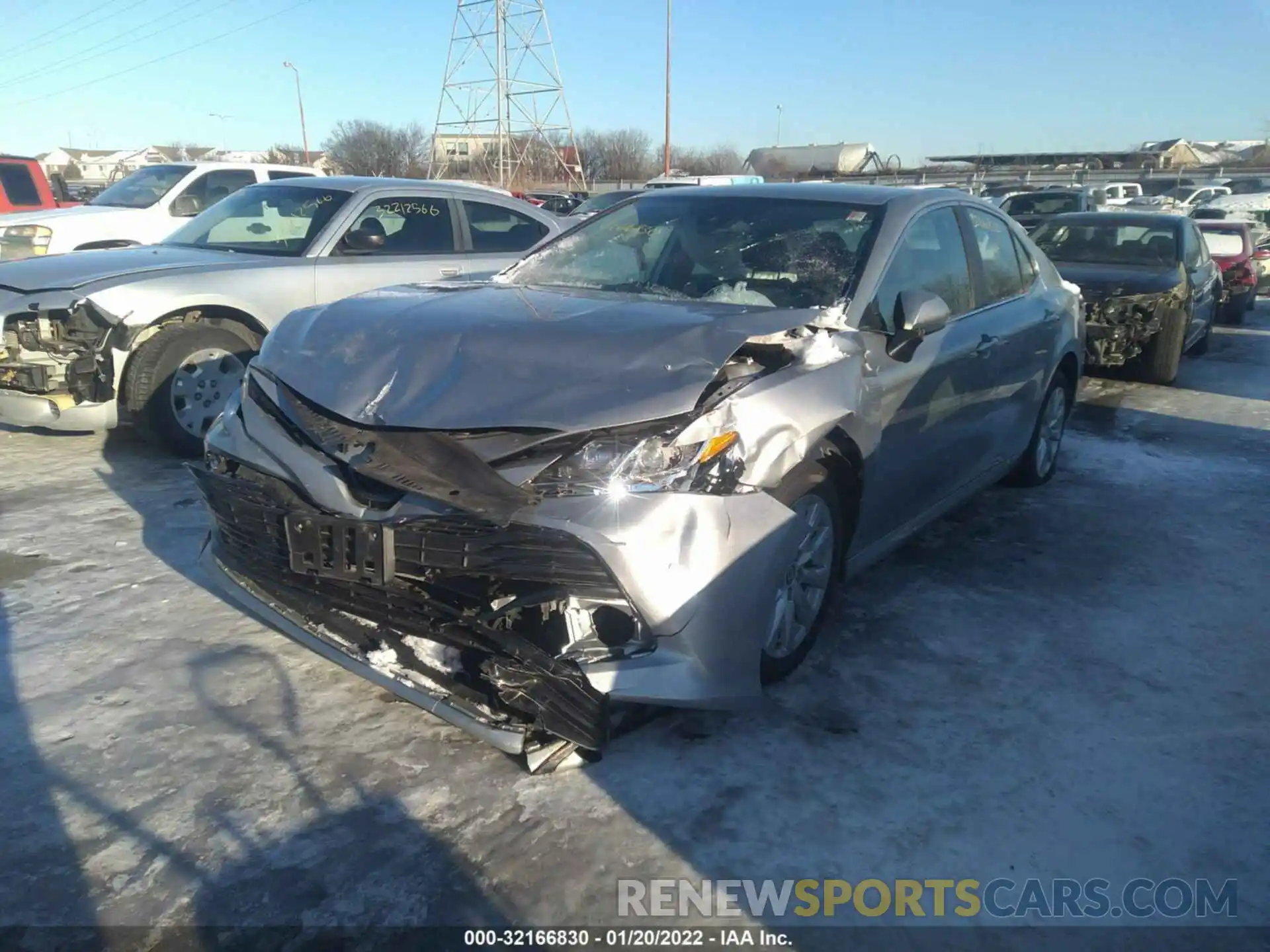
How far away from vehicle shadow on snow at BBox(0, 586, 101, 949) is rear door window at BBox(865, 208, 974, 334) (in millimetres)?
3055

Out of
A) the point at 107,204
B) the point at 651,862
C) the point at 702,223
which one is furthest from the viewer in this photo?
the point at 107,204

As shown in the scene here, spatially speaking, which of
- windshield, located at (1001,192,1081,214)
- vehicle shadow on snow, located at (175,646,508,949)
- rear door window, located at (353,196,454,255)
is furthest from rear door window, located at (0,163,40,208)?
windshield, located at (1001,192,1081,214)

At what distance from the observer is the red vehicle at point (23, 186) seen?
12.9 m

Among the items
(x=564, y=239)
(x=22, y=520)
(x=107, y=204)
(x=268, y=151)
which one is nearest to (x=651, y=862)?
(x=564, y=239)

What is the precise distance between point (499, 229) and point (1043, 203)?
1419 cm

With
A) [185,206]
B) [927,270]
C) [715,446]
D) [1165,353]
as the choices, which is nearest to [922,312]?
[927,270]

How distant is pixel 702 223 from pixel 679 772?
8.06 feet

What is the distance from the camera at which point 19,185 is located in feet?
43.0

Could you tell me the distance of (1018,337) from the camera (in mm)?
4801

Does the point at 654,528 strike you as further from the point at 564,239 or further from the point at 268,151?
→ the point at 268,151

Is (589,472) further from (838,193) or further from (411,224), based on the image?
(411,224)

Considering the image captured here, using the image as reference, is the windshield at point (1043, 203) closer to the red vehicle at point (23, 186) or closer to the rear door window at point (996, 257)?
the rear door window at point (996, 257)

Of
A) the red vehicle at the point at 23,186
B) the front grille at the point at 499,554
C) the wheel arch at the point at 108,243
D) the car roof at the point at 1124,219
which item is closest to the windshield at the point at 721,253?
the front grille at the point at 499,554

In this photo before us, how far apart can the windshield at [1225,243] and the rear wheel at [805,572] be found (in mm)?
13115
